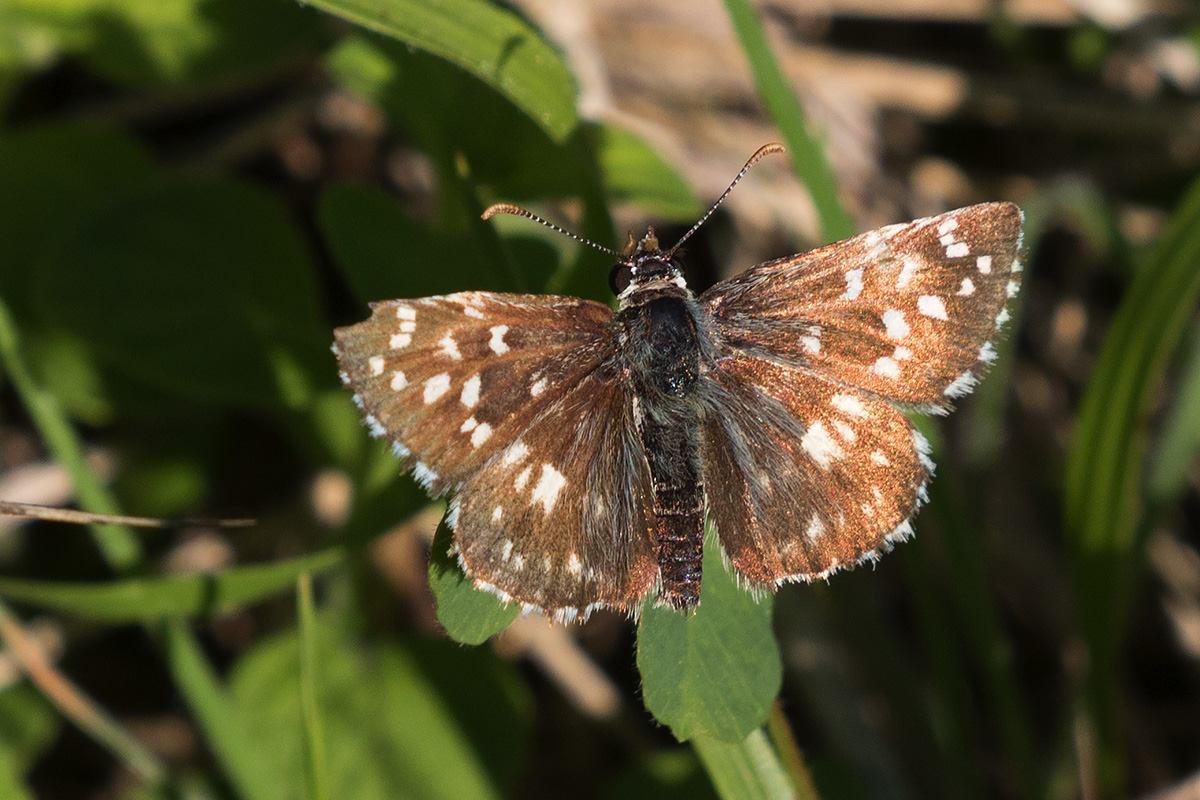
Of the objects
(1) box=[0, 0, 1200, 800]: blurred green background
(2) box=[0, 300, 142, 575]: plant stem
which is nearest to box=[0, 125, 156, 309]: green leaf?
(1) box=[0, 0, 1200, 800]: blurred green background

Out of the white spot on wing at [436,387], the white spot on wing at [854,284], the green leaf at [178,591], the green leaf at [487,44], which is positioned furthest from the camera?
the green leaf at [178,591]

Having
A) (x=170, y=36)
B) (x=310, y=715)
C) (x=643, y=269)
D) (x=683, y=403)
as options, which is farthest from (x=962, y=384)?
(x=170, y=36)

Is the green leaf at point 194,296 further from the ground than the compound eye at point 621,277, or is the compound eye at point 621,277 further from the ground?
the green leaf at point 194,296

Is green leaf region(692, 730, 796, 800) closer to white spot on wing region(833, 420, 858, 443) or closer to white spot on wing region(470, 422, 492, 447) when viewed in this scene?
white spot on wing region(833, 420, 858, 443)

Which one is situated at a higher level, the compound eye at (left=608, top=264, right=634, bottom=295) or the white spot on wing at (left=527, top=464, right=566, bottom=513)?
the compound eye at (left=608, top=264, right=634, bottom=295)

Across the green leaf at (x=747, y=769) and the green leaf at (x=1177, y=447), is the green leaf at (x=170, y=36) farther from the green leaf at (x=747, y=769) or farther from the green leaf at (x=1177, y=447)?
the green leaf at (x=1177, y=447)

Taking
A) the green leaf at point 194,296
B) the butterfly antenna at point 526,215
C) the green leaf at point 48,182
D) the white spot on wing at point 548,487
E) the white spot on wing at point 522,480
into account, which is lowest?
the white spot on wing at point 548,487

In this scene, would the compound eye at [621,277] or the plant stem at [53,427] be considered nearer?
the compound eye at [621,277]

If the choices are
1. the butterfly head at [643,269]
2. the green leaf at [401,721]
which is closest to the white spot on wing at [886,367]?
the butterfly head at [643,269]
